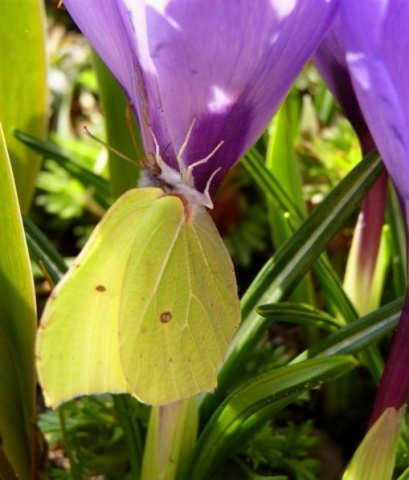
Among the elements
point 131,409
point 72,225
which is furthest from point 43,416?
point 72,225

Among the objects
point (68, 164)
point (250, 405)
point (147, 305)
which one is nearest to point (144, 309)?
point (147, 305)

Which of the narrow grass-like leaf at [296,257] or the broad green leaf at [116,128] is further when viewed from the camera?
the broad green leaf at [116,128]

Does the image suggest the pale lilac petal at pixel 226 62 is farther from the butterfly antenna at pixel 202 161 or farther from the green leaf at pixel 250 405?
the green leaf at pixel 250 405

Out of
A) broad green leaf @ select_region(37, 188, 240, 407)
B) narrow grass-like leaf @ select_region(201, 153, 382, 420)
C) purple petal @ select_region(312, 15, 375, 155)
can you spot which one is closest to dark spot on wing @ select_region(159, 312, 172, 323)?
broad green leaf @ select_region(37, 188, 240, 407)

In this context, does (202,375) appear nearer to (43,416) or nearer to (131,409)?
(131,409)

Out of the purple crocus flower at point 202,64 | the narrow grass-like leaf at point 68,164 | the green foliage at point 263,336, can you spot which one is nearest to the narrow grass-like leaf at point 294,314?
the green foliage at point 263,336

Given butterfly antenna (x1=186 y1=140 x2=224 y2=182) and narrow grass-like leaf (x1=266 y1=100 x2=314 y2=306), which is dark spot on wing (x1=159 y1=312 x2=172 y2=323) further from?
narrow grass-like leaf (x1=266 y1=100 x2=314 y2=306)

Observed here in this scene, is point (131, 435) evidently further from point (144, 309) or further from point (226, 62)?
point (226, 62)
